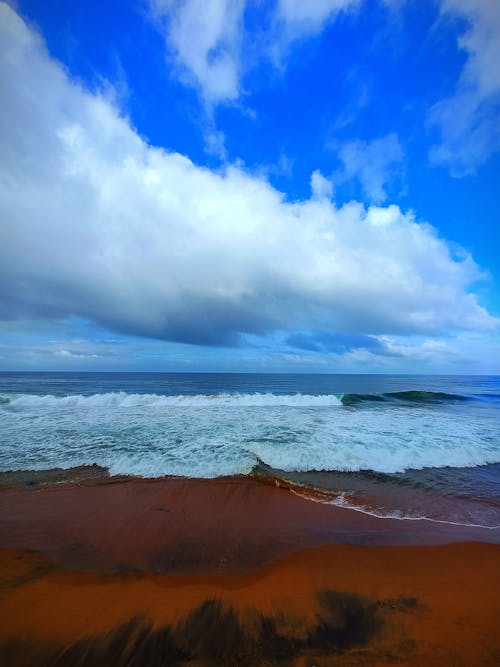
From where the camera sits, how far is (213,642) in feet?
9.98

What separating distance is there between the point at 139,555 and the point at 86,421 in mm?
11069

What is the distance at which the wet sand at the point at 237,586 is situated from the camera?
2.96 meters

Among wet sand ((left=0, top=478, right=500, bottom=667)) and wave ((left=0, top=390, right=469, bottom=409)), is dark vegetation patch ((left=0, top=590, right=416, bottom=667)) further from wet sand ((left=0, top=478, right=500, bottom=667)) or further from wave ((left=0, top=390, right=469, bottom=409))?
wave ((left=0, top=390, right=469, bottom=409))

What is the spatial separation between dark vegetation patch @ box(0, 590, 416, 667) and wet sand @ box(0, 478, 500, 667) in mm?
12

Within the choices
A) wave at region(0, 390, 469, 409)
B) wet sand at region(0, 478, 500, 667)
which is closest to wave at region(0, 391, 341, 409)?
wave at region(0, 390, 469, 409)

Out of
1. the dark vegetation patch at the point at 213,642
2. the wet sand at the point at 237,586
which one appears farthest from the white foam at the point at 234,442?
the dark vegetation patch at the point at 213,642


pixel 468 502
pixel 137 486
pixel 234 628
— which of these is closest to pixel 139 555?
pixel 234 628

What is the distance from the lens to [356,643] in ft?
9.87

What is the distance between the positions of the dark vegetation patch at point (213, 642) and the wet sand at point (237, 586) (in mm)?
12

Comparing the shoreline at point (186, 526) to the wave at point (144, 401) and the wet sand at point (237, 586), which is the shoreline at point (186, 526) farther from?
the wave at point (144, 401)

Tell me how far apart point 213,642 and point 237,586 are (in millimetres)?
856

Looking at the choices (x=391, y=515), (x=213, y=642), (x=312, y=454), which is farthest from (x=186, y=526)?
(x=312, y=454)

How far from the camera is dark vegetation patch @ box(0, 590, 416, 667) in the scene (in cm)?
285

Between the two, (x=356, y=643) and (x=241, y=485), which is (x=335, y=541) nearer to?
(x=356, y=643)
